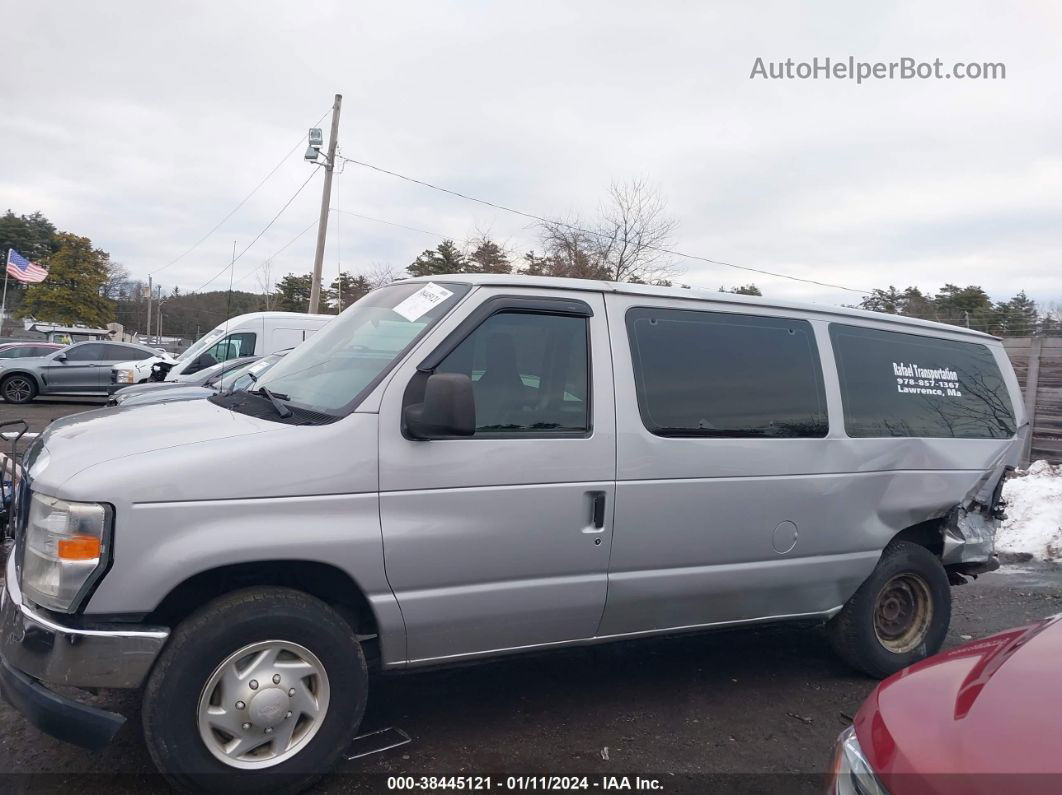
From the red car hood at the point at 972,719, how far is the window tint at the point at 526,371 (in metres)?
1.74

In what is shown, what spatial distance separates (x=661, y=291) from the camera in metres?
4.17

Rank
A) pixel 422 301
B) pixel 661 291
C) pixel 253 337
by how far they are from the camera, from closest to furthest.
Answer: pixel 422 301 < pixel 661 291 < pixel 253 337

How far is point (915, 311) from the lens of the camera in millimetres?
18828

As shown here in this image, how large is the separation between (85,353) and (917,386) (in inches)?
777

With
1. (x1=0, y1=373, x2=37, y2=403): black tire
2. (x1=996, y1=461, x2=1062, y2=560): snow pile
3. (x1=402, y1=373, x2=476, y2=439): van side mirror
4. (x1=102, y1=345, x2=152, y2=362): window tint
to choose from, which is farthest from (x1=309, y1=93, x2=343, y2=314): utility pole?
(x1=402, y1=373, x2=476, y2=439): van side mirror

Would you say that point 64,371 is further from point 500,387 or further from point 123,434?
point 500,387

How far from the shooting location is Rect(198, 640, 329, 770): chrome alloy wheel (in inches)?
119

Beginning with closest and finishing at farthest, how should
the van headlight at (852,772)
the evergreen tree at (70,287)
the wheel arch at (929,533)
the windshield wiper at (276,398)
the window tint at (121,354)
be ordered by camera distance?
the van headlight at (852,772) < the windshield wiper at (276,398) < the wheel arch at (929,533) < the window tint at (121,354) < the evergreen tree at (70,287)

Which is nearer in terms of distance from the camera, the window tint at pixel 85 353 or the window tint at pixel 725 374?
the window tint at pixel 725 374

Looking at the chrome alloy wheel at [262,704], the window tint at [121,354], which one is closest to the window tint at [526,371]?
the chrome alloy wheel at [262,704]

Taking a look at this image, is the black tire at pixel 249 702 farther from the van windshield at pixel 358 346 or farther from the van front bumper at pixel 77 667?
the van windshield at pixel 358 346

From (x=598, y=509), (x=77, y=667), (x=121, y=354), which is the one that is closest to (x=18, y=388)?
(x=121, y=354)

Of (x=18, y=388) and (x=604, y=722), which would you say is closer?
(x=604, y=722)

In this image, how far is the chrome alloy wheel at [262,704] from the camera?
301cm
